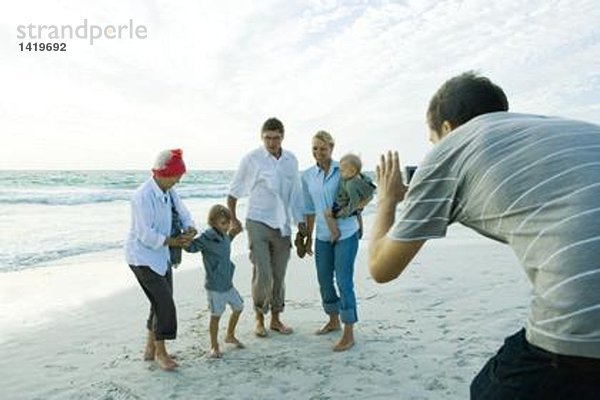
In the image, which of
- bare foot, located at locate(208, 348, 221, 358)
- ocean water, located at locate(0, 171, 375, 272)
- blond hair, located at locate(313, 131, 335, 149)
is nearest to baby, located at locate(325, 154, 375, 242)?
blond hair, located at locate(313, 131, 335, 149)

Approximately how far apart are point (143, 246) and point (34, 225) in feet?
40.1

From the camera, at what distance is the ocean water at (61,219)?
37.4ft

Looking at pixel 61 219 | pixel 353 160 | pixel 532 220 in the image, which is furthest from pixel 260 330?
pixel 61 219

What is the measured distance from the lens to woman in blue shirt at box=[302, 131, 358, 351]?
543 centimetres

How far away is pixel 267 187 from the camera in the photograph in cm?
591

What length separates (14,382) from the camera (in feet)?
15.6

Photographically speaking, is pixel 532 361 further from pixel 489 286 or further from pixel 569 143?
pixel 489 286

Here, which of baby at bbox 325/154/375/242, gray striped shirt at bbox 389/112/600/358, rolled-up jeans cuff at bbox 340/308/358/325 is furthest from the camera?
baby at bbox 325/154/375/242

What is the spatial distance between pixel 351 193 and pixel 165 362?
2.13 metres

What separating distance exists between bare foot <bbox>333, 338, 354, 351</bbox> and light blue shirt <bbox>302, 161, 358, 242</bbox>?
0.90m

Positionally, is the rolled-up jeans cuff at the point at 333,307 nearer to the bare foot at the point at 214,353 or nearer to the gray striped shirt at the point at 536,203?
the bare foot at the point at 214,353

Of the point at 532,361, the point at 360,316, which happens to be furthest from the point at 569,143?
the point at 360,316

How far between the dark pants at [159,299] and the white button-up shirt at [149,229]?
58 mm

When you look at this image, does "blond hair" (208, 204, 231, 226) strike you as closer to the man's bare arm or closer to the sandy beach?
the sandy beach
